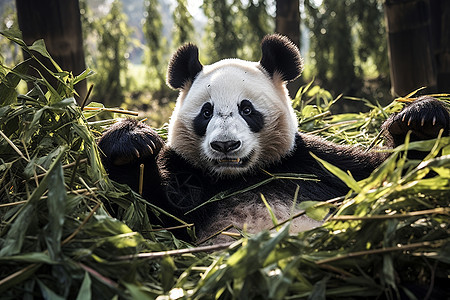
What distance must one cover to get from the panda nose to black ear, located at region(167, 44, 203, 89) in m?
0.71

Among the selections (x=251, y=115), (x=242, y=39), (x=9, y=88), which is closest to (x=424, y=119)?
(x=251, y=115)

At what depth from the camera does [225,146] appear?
2.35 metres

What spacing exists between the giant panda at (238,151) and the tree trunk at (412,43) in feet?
3.96

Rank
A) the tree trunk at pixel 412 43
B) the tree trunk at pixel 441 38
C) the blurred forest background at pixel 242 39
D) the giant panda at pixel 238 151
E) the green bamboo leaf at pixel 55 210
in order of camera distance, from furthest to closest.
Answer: the blurred forest background at pixel 242 39 → the tree trunk at pixel 441 38 → the tree trunk at pixel 412 43 → the giant panda at pixel 238 151 → the green bamboo leaf at pixel 55 210

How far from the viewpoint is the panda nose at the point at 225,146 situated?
2340mm

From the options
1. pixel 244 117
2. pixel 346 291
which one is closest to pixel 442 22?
pixel 244 117

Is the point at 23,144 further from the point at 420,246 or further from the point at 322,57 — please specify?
the point at 322,57

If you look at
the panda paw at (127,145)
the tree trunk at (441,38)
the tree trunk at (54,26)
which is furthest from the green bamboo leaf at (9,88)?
the tree trunk at (441,38)

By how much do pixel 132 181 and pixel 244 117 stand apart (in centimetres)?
67

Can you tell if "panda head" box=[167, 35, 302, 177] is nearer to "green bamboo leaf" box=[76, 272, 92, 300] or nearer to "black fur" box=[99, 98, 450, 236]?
"black fur" box=[99, 98, 450, 236]

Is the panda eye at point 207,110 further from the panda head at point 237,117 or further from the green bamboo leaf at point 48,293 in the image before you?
the green bamboo leaf at point 48,293

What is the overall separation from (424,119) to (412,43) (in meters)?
1.59

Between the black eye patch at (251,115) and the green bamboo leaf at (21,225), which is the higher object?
the black eye patch at (251,115)

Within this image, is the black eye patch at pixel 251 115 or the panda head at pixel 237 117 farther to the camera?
the black eye patch at pixel 251 115
